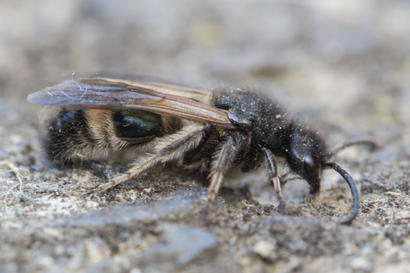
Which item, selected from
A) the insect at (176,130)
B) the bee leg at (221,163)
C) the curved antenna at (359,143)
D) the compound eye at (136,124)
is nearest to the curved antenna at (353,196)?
the insect at (176,130)

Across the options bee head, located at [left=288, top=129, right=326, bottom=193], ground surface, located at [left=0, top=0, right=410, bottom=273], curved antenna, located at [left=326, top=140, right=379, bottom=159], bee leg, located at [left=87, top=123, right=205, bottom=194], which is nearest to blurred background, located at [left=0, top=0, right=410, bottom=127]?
ground surface, located at [left=0, top=0, right=410, bottom=273]

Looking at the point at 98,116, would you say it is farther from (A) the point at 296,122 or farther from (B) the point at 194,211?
(A) the point at 296,122

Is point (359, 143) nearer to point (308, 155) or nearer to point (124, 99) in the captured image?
point (308, 155)

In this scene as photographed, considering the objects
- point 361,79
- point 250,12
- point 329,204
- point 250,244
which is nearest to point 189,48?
point 250,12

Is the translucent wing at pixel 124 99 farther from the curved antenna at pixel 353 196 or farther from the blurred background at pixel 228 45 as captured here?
the blurred background at pixel 228 45

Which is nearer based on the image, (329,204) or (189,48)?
(329,204)

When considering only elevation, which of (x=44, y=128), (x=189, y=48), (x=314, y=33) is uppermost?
(x=314, y=33)
